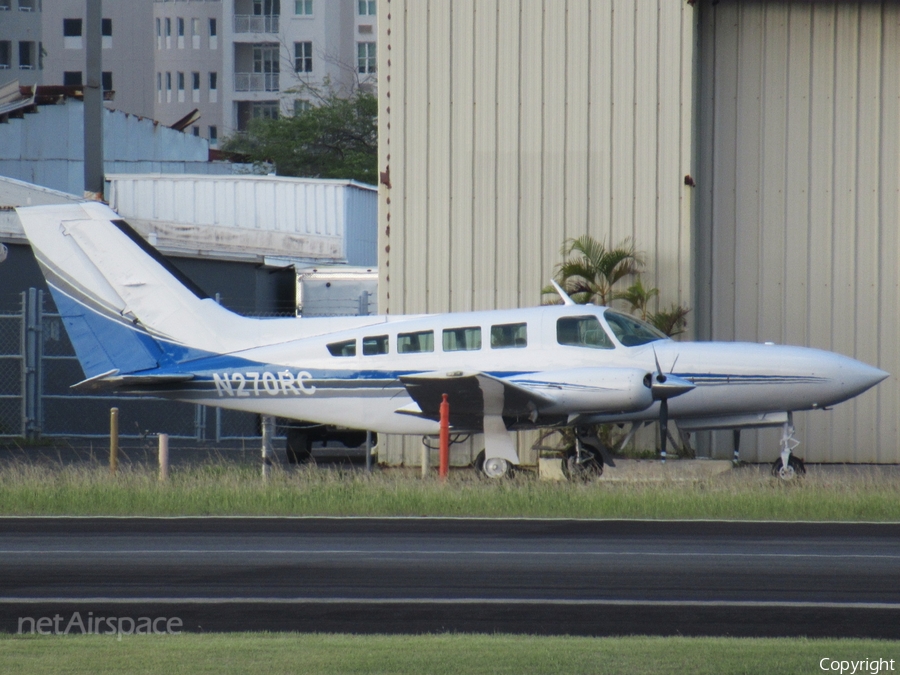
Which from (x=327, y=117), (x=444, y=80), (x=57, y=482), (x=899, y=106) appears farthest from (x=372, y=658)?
(x=327, y=117)

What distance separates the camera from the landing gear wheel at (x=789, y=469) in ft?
53.5

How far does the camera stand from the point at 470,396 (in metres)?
16.4

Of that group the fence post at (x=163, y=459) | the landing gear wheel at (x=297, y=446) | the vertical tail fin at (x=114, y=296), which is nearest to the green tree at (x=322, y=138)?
the landing gear wheel at (x=297, y=446)

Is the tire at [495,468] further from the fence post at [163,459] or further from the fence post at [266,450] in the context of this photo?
the fence post at [163,459]

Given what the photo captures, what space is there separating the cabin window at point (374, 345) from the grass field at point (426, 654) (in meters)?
10.0

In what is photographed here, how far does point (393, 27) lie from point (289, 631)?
48.6ft

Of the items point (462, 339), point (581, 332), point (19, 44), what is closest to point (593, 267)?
point (581, 332)

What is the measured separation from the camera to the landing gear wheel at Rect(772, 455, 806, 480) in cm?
1631

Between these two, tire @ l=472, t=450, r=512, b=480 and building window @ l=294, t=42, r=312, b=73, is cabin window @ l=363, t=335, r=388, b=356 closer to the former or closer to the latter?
tire @ l=472, t=450, r=512, b=480

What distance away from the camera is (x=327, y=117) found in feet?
201

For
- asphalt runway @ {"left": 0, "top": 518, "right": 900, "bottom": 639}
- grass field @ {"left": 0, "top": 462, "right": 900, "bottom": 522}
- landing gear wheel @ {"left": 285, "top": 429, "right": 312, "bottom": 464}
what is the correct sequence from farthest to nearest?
1. landing gear wheel @ {"left": 285, "top": 429, "right": 312, "bottom": 464}
2. grass field @ {"left": 0, "top": 462, "right": 900, "bottom": 522}
3. asphalt runway @ {"left": 0, "top": 518, "right": 900, "bottom": 639}

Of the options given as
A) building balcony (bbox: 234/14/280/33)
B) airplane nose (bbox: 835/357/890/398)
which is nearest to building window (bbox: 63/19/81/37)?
building balcony (bbox: 234/14/280/33)

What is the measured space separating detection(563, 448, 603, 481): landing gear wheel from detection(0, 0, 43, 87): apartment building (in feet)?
208

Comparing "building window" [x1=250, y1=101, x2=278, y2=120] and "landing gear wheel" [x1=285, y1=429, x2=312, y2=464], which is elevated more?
"building window" [x1=250, y1=101, x2=278, y2=120]
